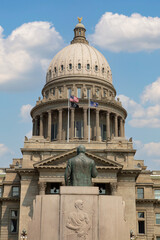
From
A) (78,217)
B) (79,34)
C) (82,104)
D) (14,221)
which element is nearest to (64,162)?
(14,221)

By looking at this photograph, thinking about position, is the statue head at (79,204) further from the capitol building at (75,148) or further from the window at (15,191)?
the window at (15,191)

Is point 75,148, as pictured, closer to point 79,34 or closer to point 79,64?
point 79,64

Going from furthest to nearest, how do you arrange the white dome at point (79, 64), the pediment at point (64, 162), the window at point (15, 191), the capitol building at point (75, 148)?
the white dome at point (79, 64)
the window at point (15, 191)
the capitol building at point (75, 148)
the pediment at point (64, 162)

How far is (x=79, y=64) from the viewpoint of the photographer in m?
87.2

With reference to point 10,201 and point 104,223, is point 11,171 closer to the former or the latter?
point 10,201

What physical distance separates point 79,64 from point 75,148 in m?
34.7

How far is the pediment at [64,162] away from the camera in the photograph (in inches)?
2199

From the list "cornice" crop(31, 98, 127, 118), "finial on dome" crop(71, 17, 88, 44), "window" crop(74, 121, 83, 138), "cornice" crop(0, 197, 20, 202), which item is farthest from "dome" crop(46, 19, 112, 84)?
"cornice" crop(0, 197, 20, 202)

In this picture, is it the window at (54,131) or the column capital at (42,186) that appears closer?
the column capital at (42,186)

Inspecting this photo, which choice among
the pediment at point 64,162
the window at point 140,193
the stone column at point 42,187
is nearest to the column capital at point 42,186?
the stone column at point 42,187

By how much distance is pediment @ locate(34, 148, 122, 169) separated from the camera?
183 feet

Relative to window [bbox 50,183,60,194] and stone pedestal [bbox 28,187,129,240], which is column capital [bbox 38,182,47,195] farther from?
stone pedestal [bbox 28,187,129,240]

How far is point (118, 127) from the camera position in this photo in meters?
84.8

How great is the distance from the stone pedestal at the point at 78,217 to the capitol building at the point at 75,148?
71.8 feet
